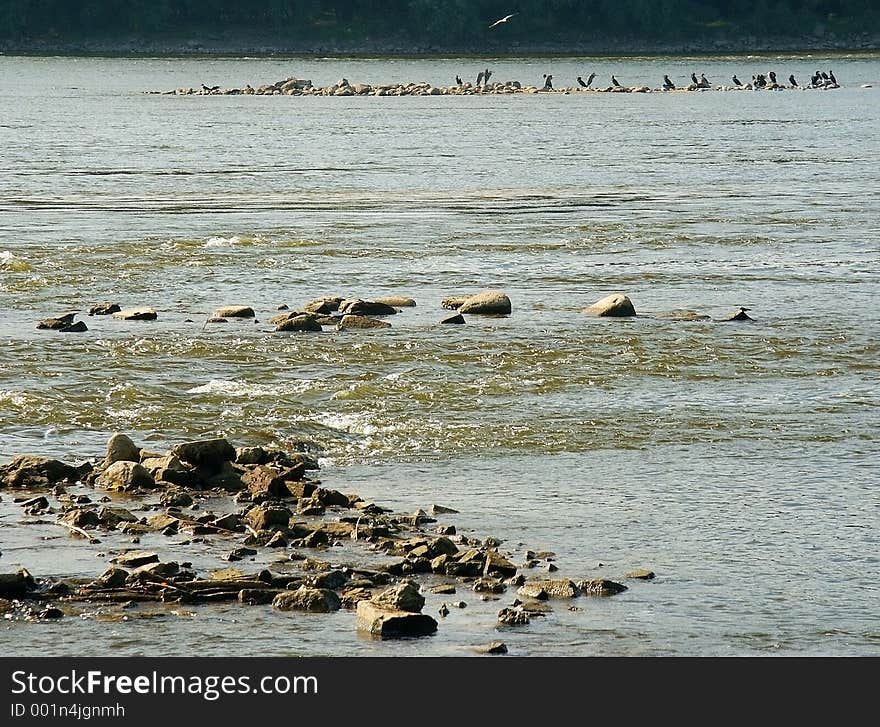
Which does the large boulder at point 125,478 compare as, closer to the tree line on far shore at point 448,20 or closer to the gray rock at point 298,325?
the gray rock at point 298,325

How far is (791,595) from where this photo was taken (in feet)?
40.8

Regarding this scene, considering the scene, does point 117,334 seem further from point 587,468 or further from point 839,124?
point 839,124

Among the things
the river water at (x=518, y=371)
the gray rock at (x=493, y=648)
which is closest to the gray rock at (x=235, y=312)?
the river water at (x=518, y=371)

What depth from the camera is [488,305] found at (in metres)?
24.3

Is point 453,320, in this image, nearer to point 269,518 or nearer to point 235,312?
point 235,312

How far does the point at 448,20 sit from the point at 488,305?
148 metres

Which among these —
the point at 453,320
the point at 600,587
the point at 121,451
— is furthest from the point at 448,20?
the point at 600,587

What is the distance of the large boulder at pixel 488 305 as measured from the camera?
2427 centimetres

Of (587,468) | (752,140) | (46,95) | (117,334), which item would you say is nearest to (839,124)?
(752,140)

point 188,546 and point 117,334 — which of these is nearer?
point 188,546

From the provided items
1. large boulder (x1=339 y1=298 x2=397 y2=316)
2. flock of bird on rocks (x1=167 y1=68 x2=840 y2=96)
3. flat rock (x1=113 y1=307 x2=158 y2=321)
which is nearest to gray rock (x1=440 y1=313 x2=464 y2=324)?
large boulder (x1=339 y1=298 x2=397 y2=316)

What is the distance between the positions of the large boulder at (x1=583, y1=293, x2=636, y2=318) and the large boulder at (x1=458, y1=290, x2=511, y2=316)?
3.58ft

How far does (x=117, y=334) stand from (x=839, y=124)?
185 ft

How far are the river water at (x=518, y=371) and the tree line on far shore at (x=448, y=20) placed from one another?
397ft
